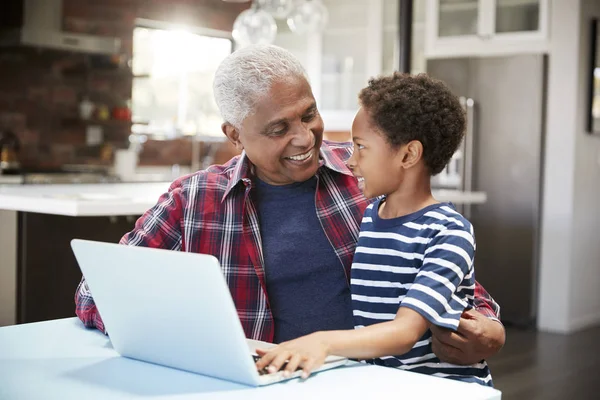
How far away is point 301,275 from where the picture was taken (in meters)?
1.81

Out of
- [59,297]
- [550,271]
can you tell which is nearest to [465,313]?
[59,297]

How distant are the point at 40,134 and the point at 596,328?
4353 millimetres

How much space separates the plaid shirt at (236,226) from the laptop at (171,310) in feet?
1.53

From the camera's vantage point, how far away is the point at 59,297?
3.54 metres

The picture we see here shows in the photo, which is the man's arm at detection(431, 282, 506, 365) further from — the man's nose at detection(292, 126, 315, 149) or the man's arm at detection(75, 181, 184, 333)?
the man's arm at detection(75, 181, 184, 333)

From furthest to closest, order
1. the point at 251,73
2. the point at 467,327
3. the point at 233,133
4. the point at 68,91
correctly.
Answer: the point at 68,91, the point at 233,133, the point at 251,73, the point at 467,327

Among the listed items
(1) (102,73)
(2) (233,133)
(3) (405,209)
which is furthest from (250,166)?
(1) (102,73)

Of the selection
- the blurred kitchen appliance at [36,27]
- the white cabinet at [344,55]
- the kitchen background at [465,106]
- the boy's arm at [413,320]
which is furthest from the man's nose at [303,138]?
the blurred kitchen appliance at [36,27]

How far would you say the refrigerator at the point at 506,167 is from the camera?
5.56 meters

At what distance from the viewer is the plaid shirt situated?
5.90 feet

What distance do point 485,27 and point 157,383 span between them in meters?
4.95

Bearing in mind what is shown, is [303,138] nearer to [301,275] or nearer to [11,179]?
[301,275]

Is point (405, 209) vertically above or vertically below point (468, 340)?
above

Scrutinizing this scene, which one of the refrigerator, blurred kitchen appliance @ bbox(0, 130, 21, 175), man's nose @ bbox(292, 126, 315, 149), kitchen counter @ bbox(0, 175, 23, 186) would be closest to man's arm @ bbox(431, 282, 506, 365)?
man's nose @ bbox(292, 126, 315, 149)
